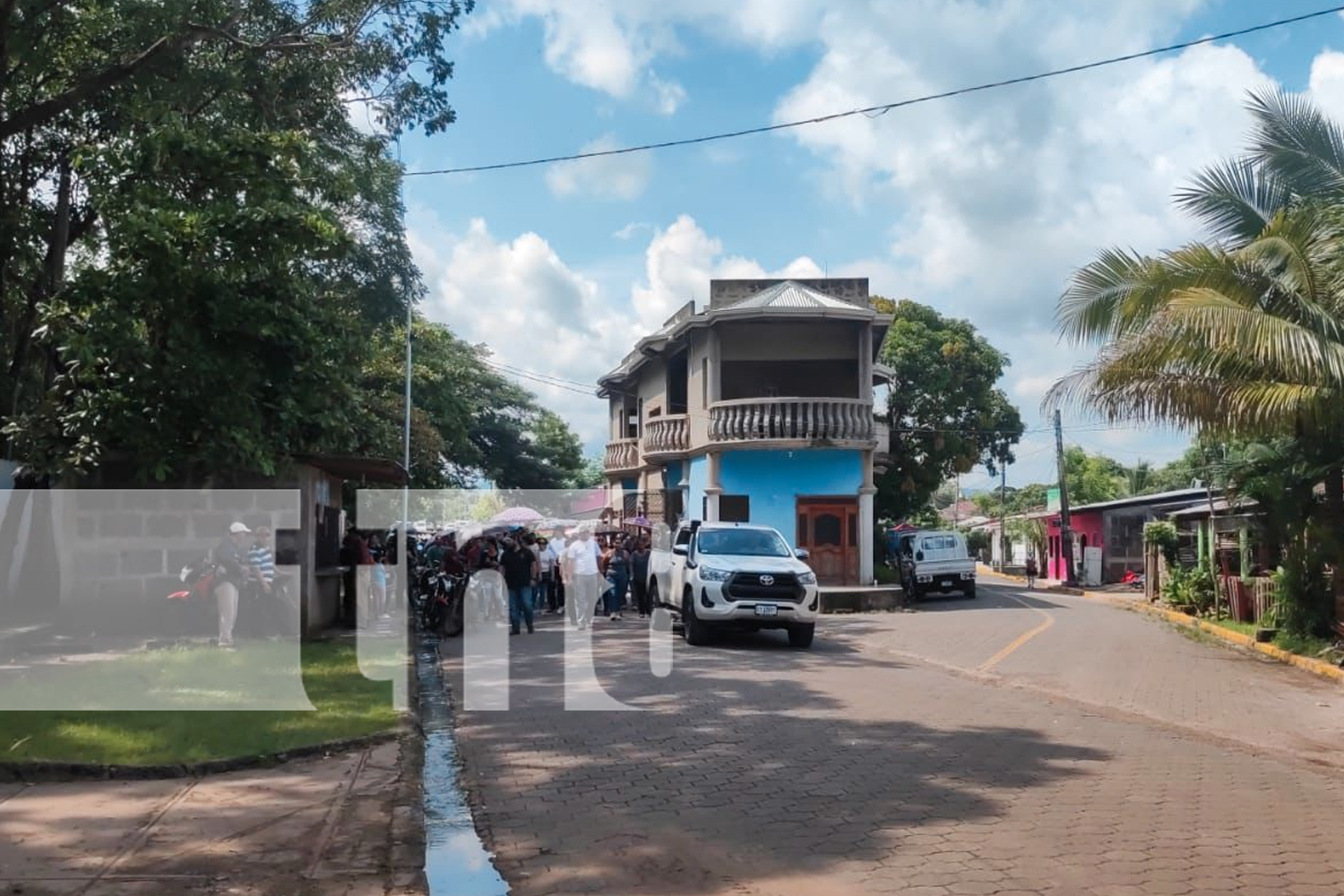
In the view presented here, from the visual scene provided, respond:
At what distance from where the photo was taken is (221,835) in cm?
605

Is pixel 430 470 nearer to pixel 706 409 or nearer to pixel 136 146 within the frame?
pixel 706 409

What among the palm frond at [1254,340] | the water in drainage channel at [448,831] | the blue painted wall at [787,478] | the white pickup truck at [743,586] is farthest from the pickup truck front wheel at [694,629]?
the blue painted wall at [787,478]

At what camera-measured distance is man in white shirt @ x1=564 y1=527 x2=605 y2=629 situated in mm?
18250

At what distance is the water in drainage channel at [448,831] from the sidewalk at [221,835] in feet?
0.33

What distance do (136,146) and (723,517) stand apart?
60.6 feet

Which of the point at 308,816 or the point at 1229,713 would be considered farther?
the point at 1229,713

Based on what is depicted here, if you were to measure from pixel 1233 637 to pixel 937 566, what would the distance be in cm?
1184

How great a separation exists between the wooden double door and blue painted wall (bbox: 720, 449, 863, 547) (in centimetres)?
31

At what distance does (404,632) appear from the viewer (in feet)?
58.3

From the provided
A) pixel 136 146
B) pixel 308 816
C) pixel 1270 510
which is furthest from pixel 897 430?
pixel 308 816

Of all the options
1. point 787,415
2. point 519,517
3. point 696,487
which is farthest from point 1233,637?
point 519,517

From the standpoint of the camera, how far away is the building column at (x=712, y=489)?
91.0ft

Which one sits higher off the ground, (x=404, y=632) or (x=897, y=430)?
(x=897, y=430)

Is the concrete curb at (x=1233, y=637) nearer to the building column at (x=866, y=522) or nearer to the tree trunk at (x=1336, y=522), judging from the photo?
the tree trunk at (x=1336, y=522)
